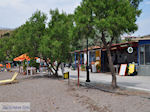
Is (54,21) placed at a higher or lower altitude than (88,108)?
higher

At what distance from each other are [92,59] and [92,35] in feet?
55.5

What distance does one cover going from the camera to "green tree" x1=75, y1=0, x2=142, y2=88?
966cm

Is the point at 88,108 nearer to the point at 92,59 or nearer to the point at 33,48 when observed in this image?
the point at 33,48

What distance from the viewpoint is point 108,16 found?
9.88m

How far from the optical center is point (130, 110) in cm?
604

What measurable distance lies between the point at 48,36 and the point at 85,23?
7.80 metres

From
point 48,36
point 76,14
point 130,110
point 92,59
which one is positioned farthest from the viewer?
point 92,59

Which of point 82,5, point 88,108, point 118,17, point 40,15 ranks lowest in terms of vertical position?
point 88,108

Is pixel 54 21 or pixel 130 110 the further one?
pixel 54 21

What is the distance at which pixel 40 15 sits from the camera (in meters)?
18.3

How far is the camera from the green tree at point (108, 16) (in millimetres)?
9664

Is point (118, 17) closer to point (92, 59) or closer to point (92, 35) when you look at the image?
point (92, 35)

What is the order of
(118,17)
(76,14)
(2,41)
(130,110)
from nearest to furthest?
(130,110)
(118,17)
(76,14)
(2,41)

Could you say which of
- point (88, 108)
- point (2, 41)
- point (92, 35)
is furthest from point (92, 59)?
point (2, 41)
